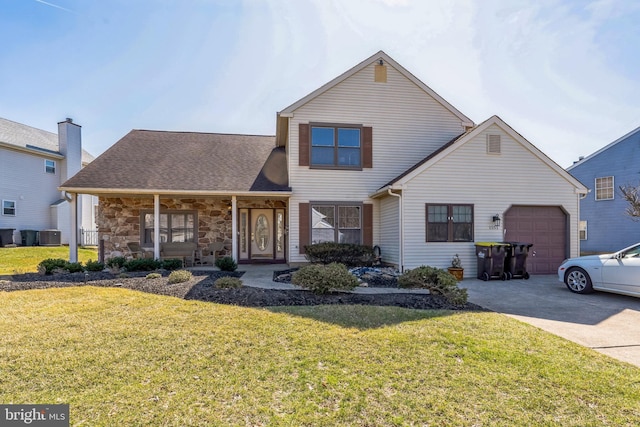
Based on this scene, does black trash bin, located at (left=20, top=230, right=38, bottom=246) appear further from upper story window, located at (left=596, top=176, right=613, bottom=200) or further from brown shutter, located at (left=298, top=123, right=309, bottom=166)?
upper story window, located at (left=596, top=176, right=613, bottom=200)

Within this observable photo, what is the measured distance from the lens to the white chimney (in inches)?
866

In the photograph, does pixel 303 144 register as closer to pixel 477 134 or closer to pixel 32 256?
pixel 477 134

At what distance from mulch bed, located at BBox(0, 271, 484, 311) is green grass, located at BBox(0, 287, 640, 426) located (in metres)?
0.89

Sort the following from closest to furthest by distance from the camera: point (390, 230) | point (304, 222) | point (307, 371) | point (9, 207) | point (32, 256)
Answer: point (307, 371)
point (390, 230)
point (304, 222)
point (32, 256)
point (9, 207)

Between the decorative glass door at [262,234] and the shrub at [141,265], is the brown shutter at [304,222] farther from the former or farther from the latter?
the shrub at [141,265]

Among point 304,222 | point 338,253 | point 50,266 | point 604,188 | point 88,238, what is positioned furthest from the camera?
point 88,238

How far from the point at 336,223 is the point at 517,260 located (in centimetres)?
593

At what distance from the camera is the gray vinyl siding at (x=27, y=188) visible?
63.5 ft

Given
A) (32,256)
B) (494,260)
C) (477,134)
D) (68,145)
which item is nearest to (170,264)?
(32,256)

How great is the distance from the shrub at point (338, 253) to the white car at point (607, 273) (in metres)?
5.61

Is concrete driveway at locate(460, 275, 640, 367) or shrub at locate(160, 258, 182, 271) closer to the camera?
concrete driveway at locate(460, 275, 640, 367)

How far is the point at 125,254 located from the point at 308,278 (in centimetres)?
977

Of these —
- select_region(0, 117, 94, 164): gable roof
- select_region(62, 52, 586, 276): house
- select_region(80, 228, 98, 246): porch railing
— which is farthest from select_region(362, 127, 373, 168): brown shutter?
select_region(0, 117, 94, 164): gable roof

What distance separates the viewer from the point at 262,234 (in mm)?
14031
